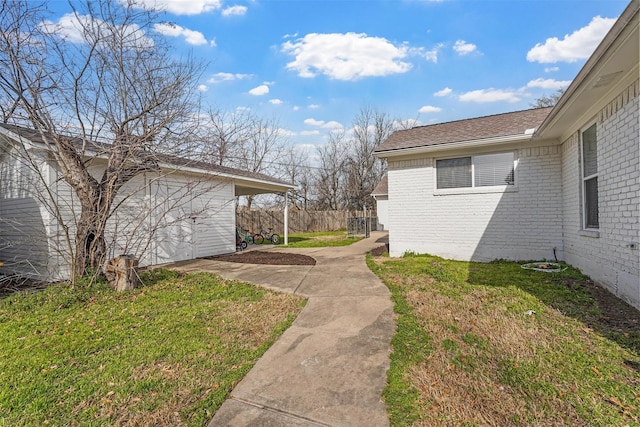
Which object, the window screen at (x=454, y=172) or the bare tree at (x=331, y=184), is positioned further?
the bare tree at (x=331, y=184)

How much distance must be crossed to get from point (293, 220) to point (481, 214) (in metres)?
14.6

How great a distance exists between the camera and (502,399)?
198 centimetres

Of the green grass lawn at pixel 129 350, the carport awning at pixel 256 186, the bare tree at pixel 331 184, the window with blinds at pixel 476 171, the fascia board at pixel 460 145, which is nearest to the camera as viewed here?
the green grass lawn at pixel 129 350

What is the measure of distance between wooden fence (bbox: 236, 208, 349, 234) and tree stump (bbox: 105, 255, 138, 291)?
35.0ft

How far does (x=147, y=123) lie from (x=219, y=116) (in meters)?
1.72

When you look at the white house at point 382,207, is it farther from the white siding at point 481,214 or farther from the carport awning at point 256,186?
the white siding at point 481,214

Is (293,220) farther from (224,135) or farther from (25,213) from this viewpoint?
(25,213)

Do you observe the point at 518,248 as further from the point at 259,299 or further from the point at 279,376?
the point at 279,376

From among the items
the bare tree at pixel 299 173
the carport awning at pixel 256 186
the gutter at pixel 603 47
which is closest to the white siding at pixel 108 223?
the carport awning at pixel 256 186

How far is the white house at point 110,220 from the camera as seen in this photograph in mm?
5707

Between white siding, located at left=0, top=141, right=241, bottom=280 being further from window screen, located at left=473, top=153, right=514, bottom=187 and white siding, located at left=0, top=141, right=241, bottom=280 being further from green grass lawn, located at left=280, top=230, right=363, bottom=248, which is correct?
window screen, located at left=473, top=153, right=514, bottom=187

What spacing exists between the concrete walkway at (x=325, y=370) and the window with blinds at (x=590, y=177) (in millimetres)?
3834

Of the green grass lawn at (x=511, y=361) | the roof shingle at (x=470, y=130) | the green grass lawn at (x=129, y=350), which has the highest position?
the roof shingle at (x=470, y=130)

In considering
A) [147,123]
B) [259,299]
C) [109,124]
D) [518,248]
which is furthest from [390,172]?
[109,124]
